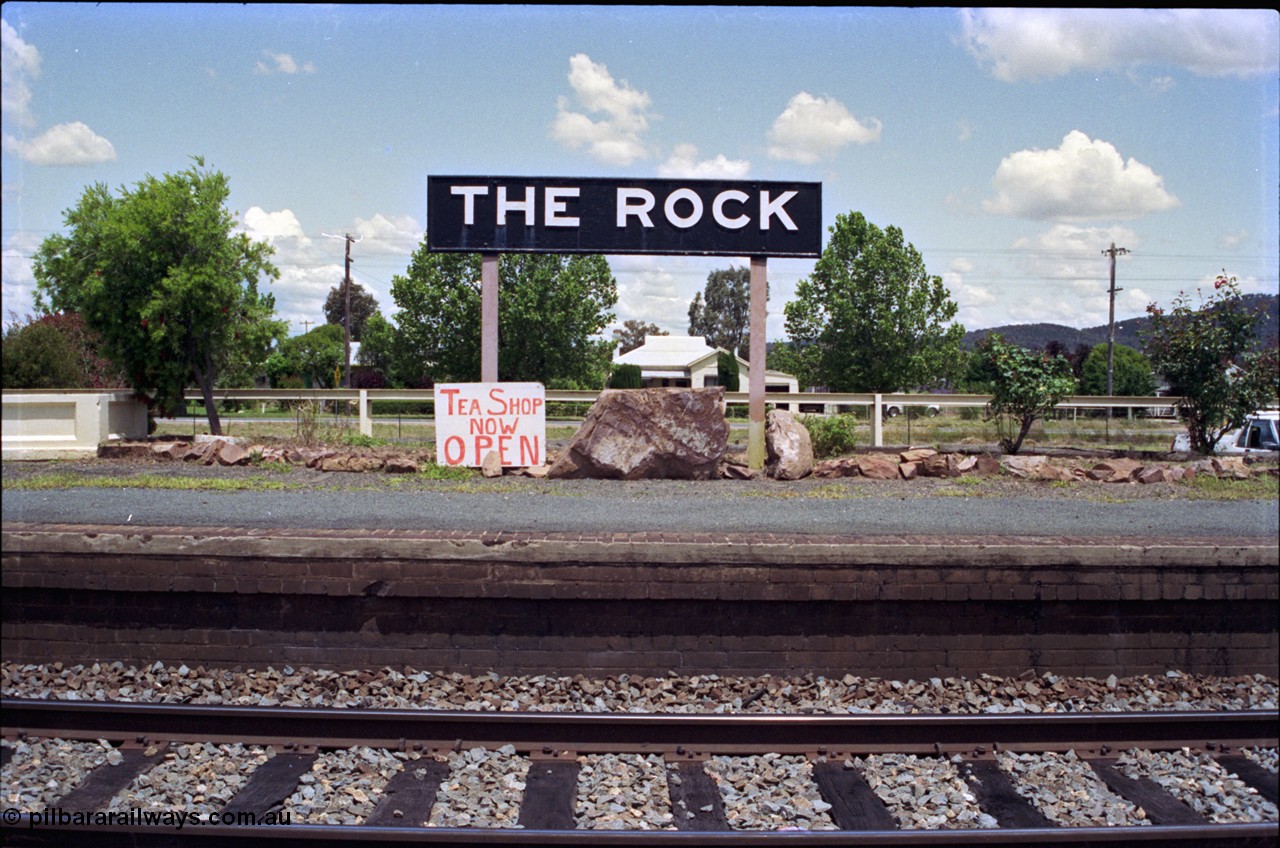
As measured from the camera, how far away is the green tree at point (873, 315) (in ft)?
123

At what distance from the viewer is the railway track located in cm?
500

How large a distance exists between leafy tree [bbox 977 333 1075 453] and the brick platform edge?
773 centimetres

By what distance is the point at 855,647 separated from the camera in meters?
6.88

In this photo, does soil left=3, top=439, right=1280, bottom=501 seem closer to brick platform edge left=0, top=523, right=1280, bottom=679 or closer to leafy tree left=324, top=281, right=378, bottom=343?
brick platform edge left=0, top=523, right=1280, bottom=679

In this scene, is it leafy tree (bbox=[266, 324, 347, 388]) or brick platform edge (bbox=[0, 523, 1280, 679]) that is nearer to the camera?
brick platform edge (bbox=[0, 523, 1280, 679])

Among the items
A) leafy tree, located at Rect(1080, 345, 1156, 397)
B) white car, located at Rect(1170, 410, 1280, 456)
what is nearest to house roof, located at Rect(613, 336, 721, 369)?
leafy tree, located at Rect(1080, 345, 1156, 397)

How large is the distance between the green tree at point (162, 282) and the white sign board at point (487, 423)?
5489 millimetres

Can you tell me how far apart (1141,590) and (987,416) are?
8.92 m

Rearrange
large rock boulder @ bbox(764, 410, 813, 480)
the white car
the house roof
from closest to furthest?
1. large rock boulder @ bbox(764, 410, 813, 480)
2. the white car
3. the house roof

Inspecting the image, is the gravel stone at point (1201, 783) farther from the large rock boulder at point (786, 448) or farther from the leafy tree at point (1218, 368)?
the leafy tree at point (1218, 368)

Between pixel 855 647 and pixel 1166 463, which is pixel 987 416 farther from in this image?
pixel 855 647

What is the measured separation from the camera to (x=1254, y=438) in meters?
16.1

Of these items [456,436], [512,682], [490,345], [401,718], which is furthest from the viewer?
[490,345]

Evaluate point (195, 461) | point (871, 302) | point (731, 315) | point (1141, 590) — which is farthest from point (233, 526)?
point (731, 315)
